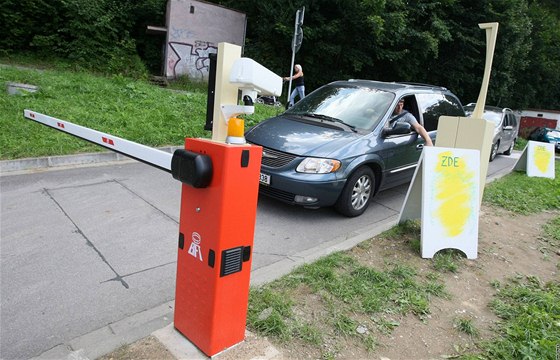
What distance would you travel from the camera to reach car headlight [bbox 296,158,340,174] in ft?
15.3

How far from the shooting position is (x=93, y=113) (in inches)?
319

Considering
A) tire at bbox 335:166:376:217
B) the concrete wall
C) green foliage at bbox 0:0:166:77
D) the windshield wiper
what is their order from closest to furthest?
tire at bbox 335:166:376:217 < the windshield wiper < green foliage at bbox 0:0:166:77 < the concrete wall

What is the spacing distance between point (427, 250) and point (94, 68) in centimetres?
1550

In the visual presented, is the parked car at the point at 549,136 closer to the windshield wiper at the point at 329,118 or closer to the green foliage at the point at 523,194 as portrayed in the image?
the green foliage at the point at 523,194

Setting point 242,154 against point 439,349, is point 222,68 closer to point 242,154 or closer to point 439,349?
point 242,154

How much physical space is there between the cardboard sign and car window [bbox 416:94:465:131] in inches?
126

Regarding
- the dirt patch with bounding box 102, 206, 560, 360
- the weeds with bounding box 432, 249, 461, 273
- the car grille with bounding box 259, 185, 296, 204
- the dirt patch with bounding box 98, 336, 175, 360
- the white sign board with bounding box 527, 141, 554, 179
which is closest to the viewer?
the dirt patch with bounding box 98, 336, 175, 360

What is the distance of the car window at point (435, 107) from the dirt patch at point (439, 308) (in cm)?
219

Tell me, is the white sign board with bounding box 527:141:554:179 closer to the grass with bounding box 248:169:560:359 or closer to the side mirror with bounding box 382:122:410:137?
the side mirror with bounding box 382:122:410:137

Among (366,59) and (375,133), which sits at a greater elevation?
(366,59)

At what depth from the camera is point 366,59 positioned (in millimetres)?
18906

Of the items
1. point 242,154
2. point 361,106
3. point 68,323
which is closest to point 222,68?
point 242,154

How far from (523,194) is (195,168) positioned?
6.89m

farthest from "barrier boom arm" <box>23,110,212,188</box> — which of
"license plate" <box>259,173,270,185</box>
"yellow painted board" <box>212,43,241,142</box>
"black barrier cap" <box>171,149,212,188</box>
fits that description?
"license plate" <box>259,173,270,185</box>
